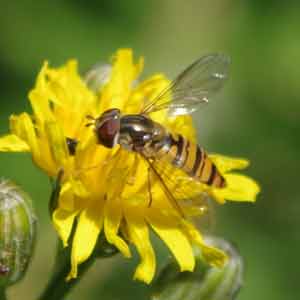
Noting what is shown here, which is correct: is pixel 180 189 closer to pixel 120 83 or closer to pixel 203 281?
pixel 203 281

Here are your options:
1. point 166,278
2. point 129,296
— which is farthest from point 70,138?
point 129,296

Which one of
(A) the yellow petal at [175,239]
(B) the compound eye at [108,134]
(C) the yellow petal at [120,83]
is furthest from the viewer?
(C) the yellow petal at [120,83]

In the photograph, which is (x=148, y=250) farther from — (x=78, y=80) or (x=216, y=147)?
(x=216, y=147)

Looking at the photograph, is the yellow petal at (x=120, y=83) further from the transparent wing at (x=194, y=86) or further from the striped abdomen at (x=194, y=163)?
the striped abdomen at (x=194, y=163)

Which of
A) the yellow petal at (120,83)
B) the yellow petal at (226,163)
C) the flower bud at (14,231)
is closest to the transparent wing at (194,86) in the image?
the yellow petal at (120,83)

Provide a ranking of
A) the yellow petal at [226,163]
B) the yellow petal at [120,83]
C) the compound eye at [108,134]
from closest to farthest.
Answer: the compound eye at [108,134]
the yellow petal at [226,163]
the yellow petal at [120,83]

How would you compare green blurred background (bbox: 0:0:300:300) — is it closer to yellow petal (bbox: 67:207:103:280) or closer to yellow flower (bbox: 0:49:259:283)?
yellow flower (bbox: 0:49:259:283)

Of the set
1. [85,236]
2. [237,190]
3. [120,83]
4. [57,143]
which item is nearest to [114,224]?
[85,236]
